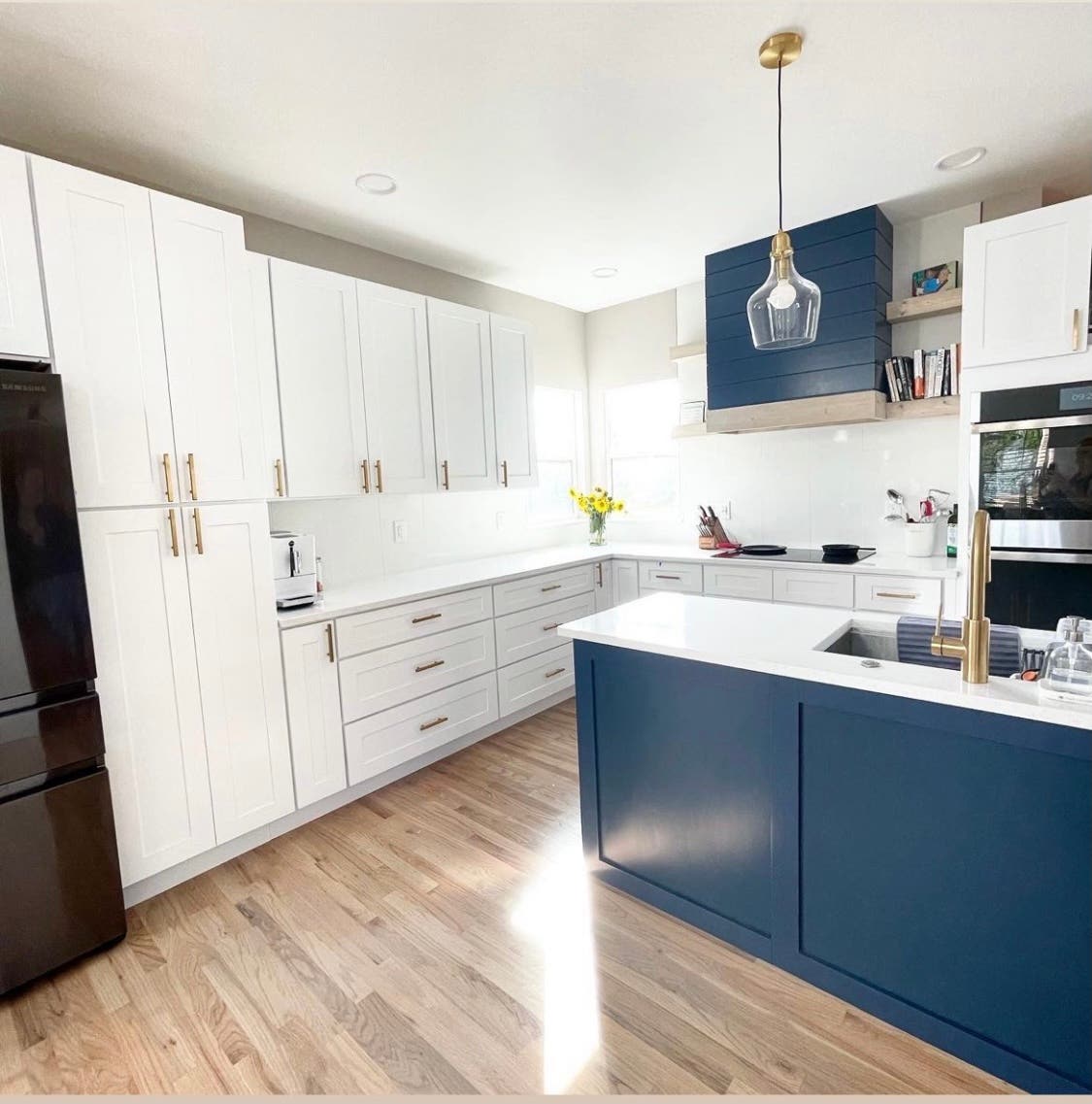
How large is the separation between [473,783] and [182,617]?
4.79ft

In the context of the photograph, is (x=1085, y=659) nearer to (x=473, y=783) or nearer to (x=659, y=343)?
(x=473, y=783)

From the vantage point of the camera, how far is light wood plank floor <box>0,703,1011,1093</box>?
1.40 metres

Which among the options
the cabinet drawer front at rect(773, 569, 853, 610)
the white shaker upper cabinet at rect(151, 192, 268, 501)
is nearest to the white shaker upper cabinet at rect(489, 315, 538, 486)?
the white shaker upper cabinet at rect(151, 192, 268, 501)

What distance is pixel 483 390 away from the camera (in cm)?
338

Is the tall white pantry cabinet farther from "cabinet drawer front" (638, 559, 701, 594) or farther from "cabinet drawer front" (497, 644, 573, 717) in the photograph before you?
"cabinet drawer front" (638, 559, 701, 594)

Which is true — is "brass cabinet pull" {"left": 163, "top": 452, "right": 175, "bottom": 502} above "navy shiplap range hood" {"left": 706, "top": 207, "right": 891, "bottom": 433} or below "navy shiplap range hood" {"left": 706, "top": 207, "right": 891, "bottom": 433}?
below

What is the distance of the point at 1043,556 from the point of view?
8.01ft

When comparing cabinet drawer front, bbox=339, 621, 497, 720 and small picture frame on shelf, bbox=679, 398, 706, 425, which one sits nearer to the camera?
cabinet drawer front, bbox=339, 621, 497, 720

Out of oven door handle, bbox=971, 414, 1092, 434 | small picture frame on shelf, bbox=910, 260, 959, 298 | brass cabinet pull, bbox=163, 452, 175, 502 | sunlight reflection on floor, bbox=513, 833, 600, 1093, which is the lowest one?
sunlight reflection on floor, bbox=513, 833, 600, 1093

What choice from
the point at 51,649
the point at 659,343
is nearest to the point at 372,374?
the point at 51,649

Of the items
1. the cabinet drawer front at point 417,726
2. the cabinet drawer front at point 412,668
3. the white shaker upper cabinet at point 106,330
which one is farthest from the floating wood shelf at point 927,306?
the white shaker upper cabinet at point 106,330

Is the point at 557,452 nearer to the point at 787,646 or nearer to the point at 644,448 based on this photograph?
the point at 644,448

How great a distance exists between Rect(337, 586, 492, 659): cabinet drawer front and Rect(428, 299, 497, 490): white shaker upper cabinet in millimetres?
622

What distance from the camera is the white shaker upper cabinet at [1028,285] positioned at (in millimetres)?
2293
